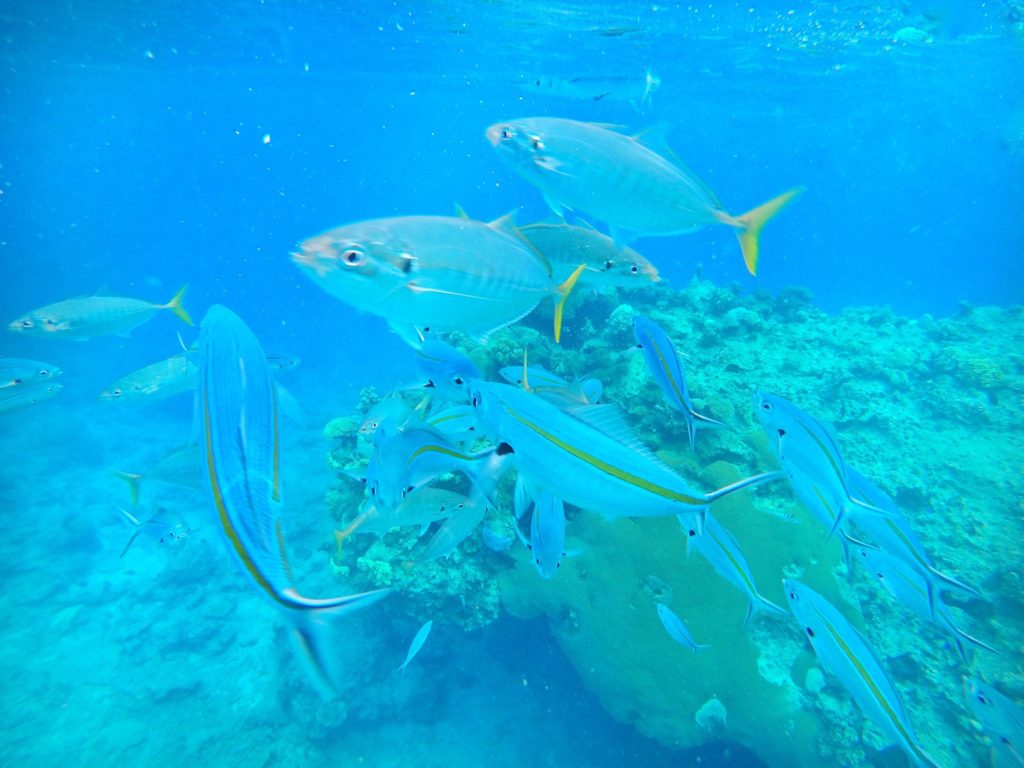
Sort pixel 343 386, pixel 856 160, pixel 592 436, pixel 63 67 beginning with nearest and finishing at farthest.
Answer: pixel 592 436
pixel 343 386
pixel 63 67
pixel 856 160

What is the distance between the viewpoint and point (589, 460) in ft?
5.77

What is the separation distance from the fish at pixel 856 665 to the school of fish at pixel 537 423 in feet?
0.03

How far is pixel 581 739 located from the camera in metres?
6.61

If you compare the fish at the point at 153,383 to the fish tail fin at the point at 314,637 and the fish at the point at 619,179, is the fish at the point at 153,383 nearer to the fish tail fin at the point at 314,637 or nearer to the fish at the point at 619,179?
the fish at the point at 619,179

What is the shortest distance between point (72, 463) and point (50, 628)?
305 inches

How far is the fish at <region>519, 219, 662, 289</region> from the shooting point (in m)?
4.00

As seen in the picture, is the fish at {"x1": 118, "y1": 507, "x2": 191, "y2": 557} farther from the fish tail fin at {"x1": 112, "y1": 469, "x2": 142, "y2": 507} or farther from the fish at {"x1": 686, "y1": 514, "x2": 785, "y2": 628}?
the fish at {"x1": 686, "y1": 514, "x2": 785, "y2": 628}

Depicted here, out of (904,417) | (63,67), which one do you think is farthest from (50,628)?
(63,67)

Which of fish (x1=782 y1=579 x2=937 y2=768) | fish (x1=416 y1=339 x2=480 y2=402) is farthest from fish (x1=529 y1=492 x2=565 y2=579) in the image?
fish (x1=782 y1=579 x2=937 y2=768)

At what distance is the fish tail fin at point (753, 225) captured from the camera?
274 cm

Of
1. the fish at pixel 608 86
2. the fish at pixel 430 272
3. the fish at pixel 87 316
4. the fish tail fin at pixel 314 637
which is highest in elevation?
the fish at pixel 608 86

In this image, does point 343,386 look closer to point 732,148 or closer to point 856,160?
point 732,148

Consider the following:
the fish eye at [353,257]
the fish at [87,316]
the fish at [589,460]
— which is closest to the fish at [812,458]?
the fish at [589,460]

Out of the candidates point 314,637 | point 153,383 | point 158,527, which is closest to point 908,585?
point 314,637
